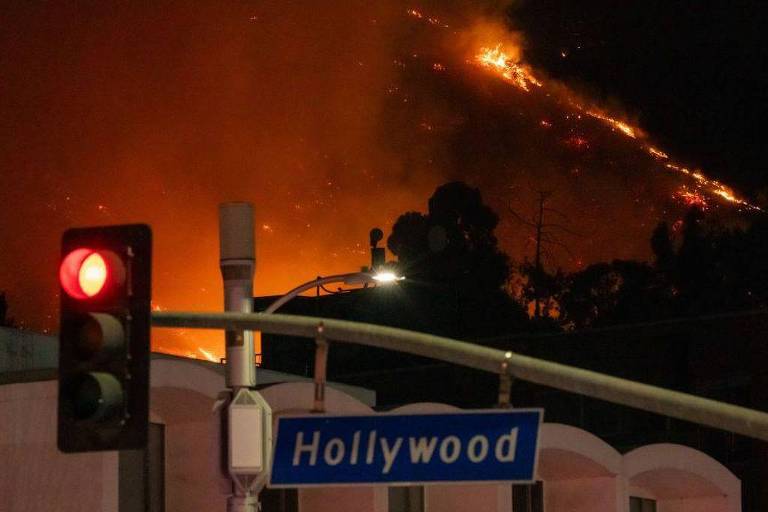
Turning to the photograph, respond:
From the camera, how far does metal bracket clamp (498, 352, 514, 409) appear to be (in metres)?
8.50

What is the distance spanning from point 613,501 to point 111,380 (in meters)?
24.1

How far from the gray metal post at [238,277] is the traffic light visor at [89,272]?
9.73ft

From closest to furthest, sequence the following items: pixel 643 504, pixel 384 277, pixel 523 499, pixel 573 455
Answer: pixel 384 277 < pixel 573 455 < pixel 523 499 < pixel 643 504

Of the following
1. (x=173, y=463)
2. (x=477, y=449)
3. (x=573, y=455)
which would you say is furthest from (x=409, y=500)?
(x=477, y=449)

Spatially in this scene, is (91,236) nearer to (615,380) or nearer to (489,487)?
(615,380)

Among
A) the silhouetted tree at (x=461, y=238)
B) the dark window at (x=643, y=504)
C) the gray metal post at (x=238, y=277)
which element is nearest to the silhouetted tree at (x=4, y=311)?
the silhouetted tree at (x=461, y=238)

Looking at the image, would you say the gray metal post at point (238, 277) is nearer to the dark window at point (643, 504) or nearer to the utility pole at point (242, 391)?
the utility pole at point (242, 391)

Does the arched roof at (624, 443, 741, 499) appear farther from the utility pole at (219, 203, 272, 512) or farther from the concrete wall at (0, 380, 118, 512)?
the utility pole at (219, 203, 272, 512)

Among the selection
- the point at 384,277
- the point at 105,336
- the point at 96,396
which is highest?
the point at 384,277

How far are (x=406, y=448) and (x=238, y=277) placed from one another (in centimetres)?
260

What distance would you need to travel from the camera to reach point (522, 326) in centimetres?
7638

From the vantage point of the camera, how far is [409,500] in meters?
28.5

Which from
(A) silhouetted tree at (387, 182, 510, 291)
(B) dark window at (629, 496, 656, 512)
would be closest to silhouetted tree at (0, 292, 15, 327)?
(A) silhouetted tree at (387, 182, 510, 291)

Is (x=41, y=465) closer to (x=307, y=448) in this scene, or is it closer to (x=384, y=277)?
(x=384, y=277)
